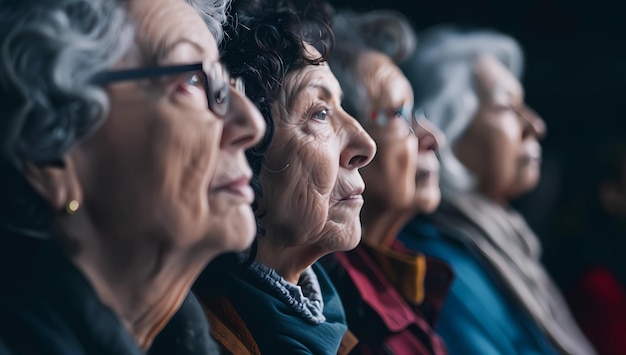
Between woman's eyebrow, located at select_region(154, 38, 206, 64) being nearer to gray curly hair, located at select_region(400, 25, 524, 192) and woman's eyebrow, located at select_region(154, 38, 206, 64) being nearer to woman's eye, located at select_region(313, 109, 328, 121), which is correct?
woman's eye, located at select_region(313, 109, 328, 121)

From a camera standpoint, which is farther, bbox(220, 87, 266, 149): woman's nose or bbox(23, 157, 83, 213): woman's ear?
bbox(220, 87, 266, 149): woman's nose

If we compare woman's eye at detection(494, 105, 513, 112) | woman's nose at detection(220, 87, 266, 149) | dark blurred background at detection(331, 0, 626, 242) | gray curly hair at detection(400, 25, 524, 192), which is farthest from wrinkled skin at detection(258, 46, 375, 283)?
dark blurred background at detection(331, 0, 626, 242)

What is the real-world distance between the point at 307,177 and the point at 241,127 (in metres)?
0.28

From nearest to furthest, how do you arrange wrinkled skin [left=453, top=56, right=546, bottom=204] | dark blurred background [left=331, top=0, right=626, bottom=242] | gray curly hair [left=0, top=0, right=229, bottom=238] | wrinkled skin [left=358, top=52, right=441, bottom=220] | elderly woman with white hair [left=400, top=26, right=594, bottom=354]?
gray curly hair [left=0, top=0, right=229, bottom=238] → wrinkled skin [left=358, top=52, right=441, bottom=220] → elderly woman with white hair [left=400, top=26, right=594, bottom=354] → wrinkled skin [left=453, top=56, right=546, bottom=204] → dark blurred background [left=331, top=0, right=626, bottom=242]

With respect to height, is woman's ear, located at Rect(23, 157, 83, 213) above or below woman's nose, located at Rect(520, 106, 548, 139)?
above

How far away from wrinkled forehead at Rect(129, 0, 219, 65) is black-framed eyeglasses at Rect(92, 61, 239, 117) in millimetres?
19

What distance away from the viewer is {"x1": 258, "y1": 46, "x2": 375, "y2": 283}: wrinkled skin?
1.25 m

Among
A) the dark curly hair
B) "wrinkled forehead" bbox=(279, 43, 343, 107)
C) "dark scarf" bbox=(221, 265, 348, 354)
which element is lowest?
"dark scarf" bbox=(221, 265, 348, 354)

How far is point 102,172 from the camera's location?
2.96 feet

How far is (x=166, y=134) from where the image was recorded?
908 mm

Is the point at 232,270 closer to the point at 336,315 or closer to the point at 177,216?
the point at 336,315

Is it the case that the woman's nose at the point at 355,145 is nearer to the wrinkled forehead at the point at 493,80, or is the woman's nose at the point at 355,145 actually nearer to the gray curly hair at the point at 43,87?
the gray curly hair at the point at 43,87

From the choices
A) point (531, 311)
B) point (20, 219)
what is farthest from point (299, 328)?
point (531, 311)

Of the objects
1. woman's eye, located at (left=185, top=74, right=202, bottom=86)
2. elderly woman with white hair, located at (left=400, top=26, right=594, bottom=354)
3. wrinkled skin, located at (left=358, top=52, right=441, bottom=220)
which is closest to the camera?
woman's eye, located at (left=185, top=74, right=202, bottom=86)
